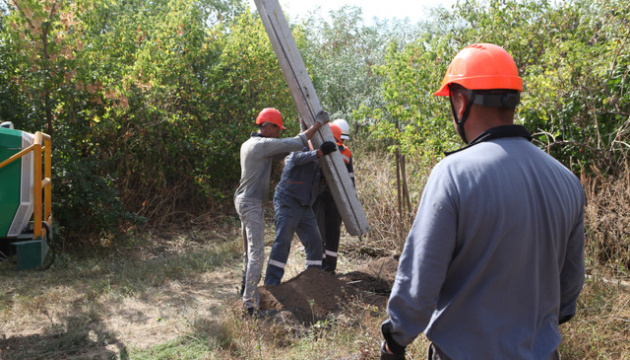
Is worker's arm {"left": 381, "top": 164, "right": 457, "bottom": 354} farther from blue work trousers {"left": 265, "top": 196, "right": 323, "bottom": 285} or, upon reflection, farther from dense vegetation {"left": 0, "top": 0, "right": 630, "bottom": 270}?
dense vegetation {"left": 0, "top": 0, "right": 630, "bottom": 270}

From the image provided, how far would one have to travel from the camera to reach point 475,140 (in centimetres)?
181

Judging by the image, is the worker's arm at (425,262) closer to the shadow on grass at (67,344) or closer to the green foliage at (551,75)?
the shadow on grass at (67,344)

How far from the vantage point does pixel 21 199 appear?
15.9ft

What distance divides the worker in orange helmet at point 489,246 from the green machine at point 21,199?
162 inches

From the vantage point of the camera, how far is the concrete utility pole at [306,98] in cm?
548

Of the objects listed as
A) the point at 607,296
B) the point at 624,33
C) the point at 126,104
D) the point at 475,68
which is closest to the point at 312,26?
the point at 126,104

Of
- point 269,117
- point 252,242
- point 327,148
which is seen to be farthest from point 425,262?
point 269,117

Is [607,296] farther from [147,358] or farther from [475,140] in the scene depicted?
[147,358]

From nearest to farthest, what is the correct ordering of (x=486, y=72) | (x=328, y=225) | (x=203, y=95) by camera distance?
(x=486, y=72), (x=328, y=225), (x=203, y=95)

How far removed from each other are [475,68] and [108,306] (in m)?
5.47

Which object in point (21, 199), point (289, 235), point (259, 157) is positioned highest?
point (21, 199)

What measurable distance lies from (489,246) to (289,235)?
14.5 feet

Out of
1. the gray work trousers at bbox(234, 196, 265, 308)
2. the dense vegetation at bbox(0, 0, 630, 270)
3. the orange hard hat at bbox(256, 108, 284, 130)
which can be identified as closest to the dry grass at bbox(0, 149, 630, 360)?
the gray work trousers at bbox(234, 196, 265, 308)

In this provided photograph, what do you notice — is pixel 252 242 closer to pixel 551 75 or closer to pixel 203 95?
pixel 551 75
